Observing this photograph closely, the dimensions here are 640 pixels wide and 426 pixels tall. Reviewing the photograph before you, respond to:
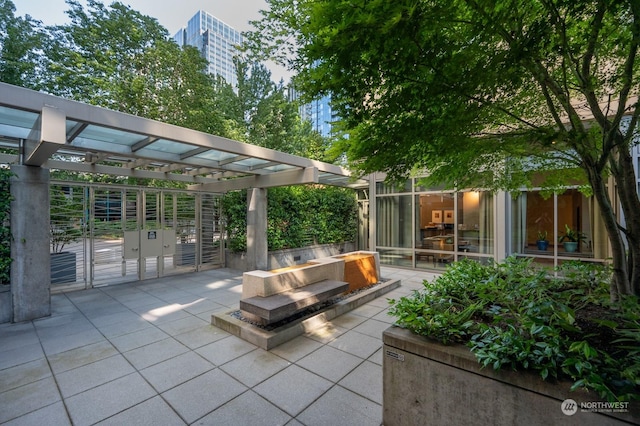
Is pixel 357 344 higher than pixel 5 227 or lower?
lower

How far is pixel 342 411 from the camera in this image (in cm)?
274

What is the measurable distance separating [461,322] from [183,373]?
3292 millimetres

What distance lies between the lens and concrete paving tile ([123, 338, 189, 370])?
144 inches

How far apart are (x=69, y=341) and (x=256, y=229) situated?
5.71 meters

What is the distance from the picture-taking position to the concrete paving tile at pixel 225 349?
3.75 metres

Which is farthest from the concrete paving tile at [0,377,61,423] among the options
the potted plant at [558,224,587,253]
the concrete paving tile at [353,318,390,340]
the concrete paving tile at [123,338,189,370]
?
the potted plant at [558,224,587,253]

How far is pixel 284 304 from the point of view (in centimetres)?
421

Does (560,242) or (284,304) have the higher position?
(560,242)

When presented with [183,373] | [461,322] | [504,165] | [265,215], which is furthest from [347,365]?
[265,215]

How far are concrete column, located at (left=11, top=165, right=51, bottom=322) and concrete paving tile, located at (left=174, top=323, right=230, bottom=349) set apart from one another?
3.31 meters

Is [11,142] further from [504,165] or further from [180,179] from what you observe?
[504,165]

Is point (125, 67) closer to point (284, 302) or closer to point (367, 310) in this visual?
point (284, 302)

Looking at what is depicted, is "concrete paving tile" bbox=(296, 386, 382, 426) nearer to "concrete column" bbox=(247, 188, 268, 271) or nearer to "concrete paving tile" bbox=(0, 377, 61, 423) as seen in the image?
"concrete paving tile" bbox=(0, 377, 61, 423)

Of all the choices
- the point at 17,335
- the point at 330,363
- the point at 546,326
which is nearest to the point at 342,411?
the point at 330,363
